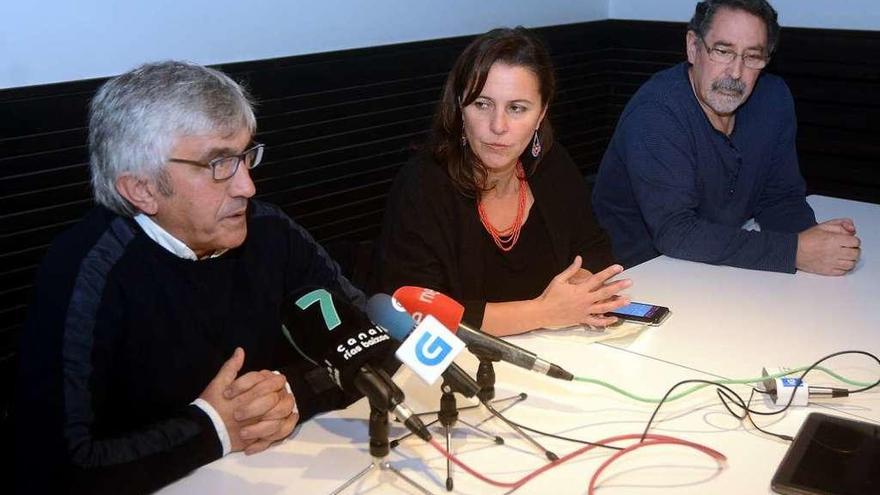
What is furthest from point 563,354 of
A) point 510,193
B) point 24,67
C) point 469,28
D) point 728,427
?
point 469,28

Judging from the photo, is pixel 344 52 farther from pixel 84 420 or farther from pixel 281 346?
pixel 84 420

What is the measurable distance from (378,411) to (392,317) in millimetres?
168

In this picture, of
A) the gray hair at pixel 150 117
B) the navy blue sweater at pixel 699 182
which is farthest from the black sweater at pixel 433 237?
the gray hair at pixel 150 117

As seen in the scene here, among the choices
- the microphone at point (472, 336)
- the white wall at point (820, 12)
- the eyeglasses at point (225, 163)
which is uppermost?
the white wall at point (820, 12)

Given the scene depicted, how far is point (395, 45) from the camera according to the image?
3.40 m

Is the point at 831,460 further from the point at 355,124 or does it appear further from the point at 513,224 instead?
the point at 355,124

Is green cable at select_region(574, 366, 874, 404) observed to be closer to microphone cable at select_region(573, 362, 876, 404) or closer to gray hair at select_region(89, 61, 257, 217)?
microphone cable at select_region(573, 362, 876, 404)

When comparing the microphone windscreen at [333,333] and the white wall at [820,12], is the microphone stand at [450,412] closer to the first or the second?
the microphone windscreen at [333,333]

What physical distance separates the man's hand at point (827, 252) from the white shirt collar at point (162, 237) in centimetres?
148

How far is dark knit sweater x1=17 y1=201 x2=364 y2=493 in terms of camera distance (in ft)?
4.71

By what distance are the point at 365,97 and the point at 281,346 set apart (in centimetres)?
169

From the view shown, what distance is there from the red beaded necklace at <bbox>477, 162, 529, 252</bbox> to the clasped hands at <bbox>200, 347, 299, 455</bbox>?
2.57 feet

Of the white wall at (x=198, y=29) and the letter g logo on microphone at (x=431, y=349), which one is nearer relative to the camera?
the letter g logo on microphone at (x=431, y=349)

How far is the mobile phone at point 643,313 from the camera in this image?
2.00m
